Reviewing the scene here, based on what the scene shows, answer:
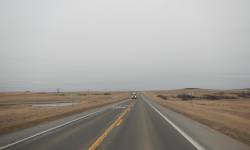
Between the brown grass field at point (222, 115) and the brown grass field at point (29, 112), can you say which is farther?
the brown grass field at point (29, 112)

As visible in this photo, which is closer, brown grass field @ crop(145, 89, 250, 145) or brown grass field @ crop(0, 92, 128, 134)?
brown grass field @ crop(145, 89, 250, 145)

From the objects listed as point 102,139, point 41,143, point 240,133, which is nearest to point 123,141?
point 102,139

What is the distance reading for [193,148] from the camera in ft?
26.2

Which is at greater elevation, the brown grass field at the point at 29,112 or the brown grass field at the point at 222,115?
the brown grass field at the point at 29,112

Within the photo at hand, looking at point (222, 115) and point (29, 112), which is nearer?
point (222, 115)

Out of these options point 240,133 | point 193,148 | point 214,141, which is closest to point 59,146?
point 193,148

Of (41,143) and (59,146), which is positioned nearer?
(59,146)

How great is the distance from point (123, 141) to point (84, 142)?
54.6 inches

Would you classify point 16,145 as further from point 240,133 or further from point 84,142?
point 240,133

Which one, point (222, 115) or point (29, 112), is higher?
point (29, 112)

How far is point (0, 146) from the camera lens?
8.59 metres

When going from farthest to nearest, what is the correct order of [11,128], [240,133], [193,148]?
[11,128]
[240,133]
[193,148]

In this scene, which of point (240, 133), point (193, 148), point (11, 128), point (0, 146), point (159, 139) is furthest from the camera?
point (11, 128)

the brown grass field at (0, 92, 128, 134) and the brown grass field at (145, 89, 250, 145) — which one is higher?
the brown grass field at (0, 92, 128, 134)
